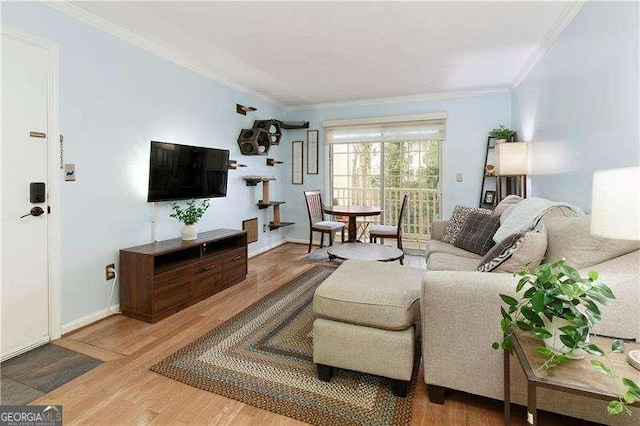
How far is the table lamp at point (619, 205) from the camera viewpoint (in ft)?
3.34

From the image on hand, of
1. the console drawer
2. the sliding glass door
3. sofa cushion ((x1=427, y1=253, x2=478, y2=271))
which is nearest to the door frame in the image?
the console drawer

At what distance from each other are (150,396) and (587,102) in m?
3.22

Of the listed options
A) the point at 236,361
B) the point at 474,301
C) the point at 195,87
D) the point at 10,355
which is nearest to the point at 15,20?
the point at 195,87

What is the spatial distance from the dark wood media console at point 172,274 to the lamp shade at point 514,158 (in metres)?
3.08

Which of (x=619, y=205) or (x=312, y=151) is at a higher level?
(x=312, y=151)

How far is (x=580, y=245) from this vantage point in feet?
5.10

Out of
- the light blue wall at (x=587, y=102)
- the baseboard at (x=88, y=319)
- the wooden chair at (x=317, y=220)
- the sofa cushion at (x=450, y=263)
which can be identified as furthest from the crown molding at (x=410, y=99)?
the baseboard at (x=88, y=319)

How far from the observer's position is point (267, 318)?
2635mm

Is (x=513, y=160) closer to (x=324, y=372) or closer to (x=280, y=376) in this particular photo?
(x=324, y=372)

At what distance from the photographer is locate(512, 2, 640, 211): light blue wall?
69.2 inches

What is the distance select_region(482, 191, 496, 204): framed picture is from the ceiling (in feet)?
4.75

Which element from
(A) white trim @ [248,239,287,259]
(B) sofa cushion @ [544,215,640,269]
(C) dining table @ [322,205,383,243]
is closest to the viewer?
(B) sofa cushion @ [544,215,640,269]

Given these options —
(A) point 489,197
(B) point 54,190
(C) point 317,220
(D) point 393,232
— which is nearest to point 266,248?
(C) point 317,220

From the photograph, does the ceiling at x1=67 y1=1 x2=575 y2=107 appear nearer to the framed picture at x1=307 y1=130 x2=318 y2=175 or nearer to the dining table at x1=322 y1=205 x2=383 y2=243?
the framed picture at x1=307 y1=130 x2=318 y2=175
